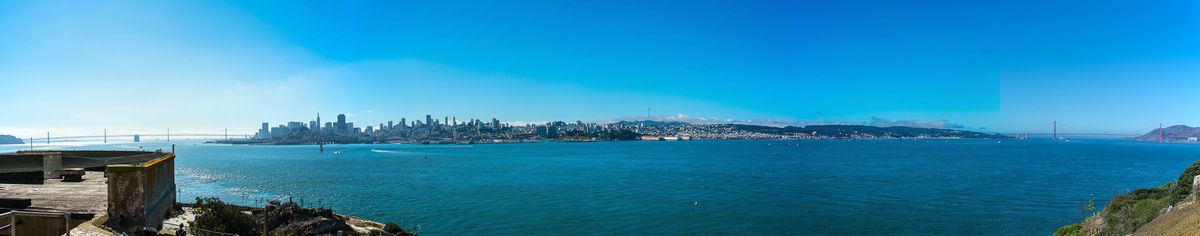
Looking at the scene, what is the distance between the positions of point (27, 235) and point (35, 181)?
8.48 meters

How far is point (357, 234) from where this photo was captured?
21.1 meters

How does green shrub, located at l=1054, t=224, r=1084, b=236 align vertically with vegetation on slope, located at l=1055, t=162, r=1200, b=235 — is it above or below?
below

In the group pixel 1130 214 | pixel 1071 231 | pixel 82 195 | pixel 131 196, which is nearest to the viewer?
pixel 131 196

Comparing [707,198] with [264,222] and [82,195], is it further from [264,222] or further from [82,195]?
[82,195]

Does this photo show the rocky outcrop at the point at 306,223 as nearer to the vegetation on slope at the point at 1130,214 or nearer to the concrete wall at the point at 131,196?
the concrete wall at the point at 131,196

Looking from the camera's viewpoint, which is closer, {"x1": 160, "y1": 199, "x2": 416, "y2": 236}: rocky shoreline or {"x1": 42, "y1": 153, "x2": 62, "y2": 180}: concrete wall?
{"x1": 160, "y1": 199, "x2": 416, "y2": 236}: rocky shoreline

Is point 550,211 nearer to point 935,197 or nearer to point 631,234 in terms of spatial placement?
point 631,234

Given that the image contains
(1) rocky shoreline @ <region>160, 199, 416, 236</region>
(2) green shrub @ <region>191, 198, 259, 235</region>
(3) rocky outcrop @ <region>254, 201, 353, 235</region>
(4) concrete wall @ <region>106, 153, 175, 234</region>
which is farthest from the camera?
(3) rocky outcrop @ <region>254, 201, 353, 235</region>

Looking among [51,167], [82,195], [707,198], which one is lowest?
[707,198]

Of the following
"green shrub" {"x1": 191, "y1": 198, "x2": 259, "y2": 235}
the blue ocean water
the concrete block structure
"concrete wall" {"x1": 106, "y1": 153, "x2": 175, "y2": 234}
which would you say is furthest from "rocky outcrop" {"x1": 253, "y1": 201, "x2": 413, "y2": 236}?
"concrete wall" {"x1": 106, "y1": 153, "x2": 175, "y2": 234}

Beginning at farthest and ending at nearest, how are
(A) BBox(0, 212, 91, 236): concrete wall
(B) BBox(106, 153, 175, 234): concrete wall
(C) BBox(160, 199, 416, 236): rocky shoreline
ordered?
(C) BBox(160, 199, 416, 236): rocky shoreline
(B) BBox(106, 153, 175, 234): concrete wall
(A) BBox(0, 212, 91, 236): concrete wall

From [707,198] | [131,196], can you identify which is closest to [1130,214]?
[707,198]

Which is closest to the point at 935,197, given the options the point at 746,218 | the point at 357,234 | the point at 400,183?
the point at 746,218

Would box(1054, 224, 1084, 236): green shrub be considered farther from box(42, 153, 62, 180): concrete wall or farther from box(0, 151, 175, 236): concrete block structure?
box(42, 153, 62, 180): concrete wall
